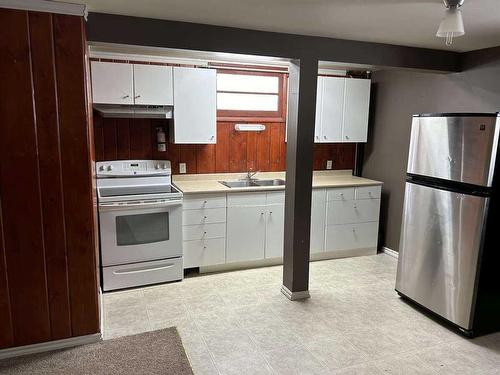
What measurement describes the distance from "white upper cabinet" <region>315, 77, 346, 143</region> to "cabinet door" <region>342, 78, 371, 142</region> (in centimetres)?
7

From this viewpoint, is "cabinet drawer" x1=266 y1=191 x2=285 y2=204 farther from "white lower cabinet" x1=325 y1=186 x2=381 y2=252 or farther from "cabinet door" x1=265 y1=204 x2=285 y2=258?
"white lower cabinet" x1=325 y1=186 x2=381 y2=252

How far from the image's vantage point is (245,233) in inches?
156

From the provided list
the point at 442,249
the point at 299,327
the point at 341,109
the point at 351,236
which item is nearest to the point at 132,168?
the point at 299,327

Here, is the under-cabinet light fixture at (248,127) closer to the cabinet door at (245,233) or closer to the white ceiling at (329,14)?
the cabinet door at (245,233)

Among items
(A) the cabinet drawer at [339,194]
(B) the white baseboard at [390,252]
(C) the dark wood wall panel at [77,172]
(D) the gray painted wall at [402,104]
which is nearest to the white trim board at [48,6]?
(C) the dark wood wall panel at [77,172]

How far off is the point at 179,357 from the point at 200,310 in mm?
662

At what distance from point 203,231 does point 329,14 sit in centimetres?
228

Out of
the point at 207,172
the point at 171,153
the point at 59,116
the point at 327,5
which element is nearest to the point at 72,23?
the point at 59,116

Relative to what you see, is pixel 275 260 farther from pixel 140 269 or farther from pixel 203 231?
pixel 140 269

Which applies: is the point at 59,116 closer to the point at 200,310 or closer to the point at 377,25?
the point at 200,310

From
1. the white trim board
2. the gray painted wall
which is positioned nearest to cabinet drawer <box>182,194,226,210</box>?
the white trim board

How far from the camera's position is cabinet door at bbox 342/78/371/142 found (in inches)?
174

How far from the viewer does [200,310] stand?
124 inches

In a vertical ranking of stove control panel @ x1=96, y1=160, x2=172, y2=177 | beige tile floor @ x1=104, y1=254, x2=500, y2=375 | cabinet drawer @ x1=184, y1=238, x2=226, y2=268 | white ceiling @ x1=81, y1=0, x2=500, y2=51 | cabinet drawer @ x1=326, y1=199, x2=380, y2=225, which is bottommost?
beige tile floor @ x1=104, y1=254, x2=500, y2=375
